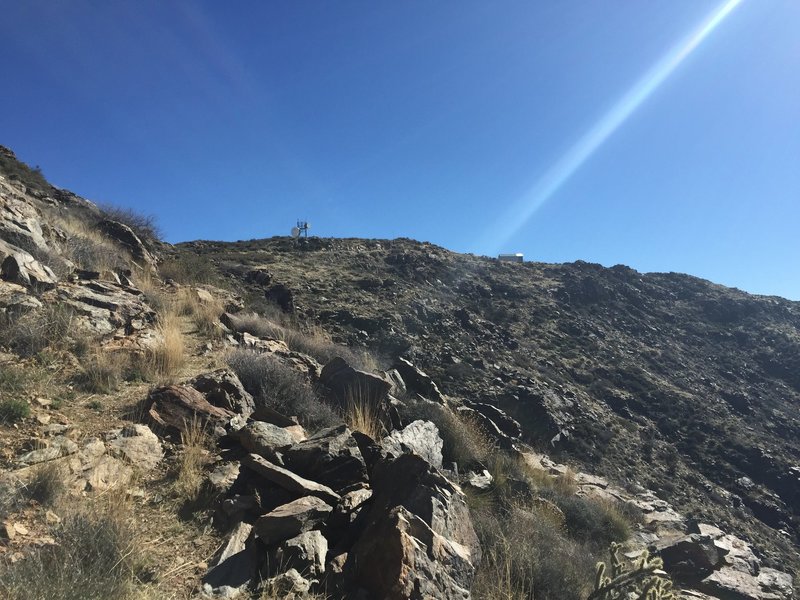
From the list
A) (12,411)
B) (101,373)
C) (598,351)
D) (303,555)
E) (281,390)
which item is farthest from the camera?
(598,351)

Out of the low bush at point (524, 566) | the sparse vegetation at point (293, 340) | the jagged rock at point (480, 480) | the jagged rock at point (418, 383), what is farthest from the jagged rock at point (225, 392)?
the jagged rock at point (418, 383)

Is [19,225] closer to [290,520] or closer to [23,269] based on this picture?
[23,269]

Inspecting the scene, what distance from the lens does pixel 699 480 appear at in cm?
1792

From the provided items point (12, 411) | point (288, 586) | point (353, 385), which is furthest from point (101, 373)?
point (288, 586)

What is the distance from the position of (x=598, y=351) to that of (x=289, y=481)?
85.5ft

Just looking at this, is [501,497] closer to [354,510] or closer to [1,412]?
[354,510]

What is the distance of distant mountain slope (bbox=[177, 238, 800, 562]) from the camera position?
723 inches

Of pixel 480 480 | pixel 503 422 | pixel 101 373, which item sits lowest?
pixel 480 480

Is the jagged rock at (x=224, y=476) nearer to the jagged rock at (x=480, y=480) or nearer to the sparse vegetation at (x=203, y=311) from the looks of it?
the jagged rock at (x=480, y=480)

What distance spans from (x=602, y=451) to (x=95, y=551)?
1830cm

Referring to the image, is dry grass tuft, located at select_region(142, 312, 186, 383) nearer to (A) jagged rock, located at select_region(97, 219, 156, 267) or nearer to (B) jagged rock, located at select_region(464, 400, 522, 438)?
(A) jagged rock, located at select_region(97, 219, 156, 267)

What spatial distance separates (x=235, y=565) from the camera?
139 inches

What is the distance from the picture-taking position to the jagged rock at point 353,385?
805 centimetres

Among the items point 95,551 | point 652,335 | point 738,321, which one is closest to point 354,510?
point 95,551
